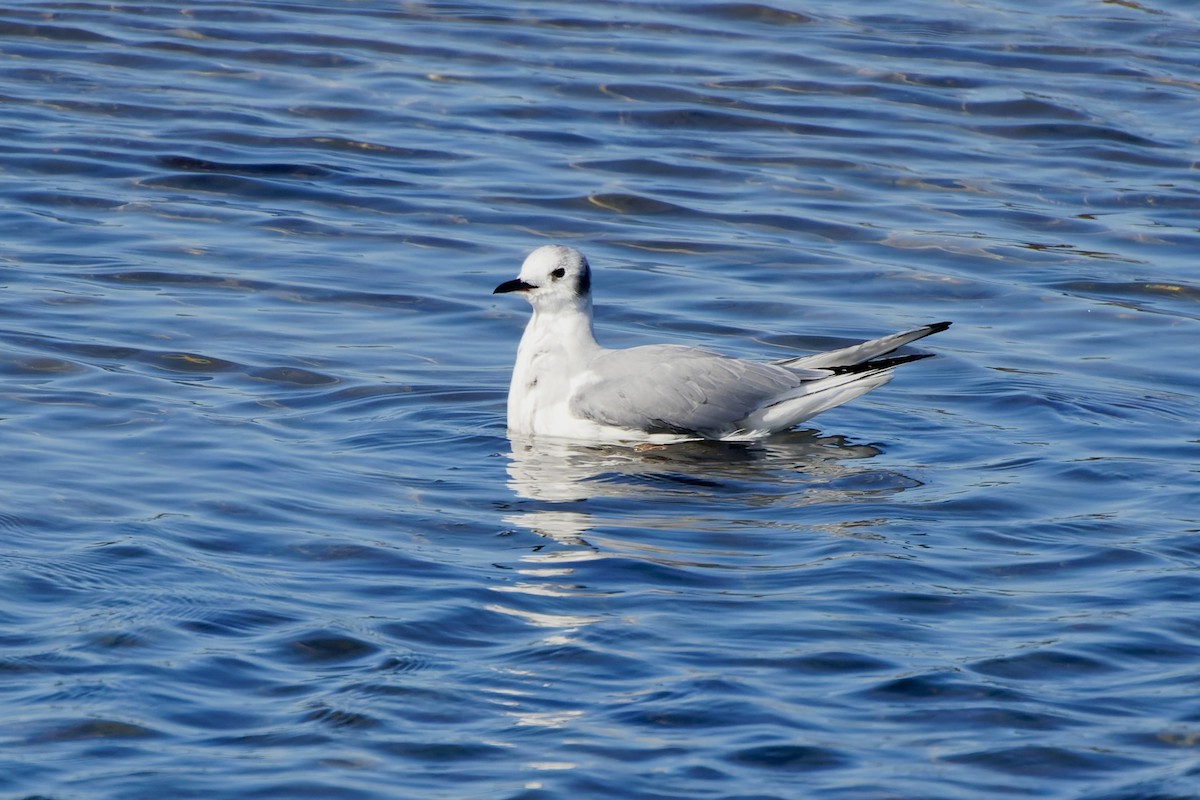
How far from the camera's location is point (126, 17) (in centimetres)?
1798

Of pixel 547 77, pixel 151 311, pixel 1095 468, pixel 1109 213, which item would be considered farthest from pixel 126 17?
pixel 1095 468

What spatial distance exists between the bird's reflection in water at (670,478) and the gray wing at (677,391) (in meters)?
0.14

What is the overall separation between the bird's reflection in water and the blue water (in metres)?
0.04

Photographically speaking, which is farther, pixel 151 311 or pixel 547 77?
pixel 547 77

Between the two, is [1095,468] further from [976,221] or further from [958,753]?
[976,221]

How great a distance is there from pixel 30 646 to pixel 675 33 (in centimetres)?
1301

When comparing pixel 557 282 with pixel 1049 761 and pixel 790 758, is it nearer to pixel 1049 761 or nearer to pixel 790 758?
pixel 790 758

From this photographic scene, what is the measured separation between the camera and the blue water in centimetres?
589

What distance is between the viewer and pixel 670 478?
880cm

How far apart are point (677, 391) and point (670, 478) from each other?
2.05 feet

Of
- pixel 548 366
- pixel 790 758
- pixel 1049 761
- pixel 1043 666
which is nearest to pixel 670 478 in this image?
pixel 548 366

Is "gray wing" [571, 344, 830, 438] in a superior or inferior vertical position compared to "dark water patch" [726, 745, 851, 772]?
superior

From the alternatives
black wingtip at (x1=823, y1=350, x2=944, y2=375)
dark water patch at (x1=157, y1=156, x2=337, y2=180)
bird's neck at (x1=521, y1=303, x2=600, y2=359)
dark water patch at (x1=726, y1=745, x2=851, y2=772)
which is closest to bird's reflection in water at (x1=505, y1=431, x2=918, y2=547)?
black wingtip at (x1=823, y1=350, x2=944, y2=375)

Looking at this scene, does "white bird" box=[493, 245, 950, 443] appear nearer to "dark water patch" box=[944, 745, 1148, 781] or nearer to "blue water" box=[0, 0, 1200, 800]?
A: "blue water" box=[0, 0, 1200, 800]
